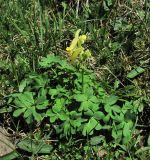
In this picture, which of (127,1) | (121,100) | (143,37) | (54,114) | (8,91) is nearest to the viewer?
(54,114)

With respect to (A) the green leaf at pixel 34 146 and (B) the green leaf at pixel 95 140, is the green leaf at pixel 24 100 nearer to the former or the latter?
(A) the green leaf at pixel 34 146

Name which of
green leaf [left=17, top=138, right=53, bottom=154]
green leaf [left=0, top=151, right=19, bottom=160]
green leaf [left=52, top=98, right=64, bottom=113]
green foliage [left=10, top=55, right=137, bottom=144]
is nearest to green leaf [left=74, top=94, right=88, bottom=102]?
green foliage [left=10, top=55, right=137, bottom=144]

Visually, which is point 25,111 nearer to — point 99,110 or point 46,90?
point 46,90

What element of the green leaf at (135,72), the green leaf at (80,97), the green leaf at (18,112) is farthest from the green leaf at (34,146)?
the green leaf at (135,72)

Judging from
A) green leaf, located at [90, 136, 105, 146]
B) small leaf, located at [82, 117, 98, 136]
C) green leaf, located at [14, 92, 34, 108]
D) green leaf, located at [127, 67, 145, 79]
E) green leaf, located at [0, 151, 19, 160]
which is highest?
green leaf, located at [127, 67, 145, 79]

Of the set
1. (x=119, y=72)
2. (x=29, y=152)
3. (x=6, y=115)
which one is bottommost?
(x=29, y=152)

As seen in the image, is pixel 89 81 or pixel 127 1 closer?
pixel 89 81

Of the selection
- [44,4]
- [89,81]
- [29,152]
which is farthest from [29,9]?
[29,152]

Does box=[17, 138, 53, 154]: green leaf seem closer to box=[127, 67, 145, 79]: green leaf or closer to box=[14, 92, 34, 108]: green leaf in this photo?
box=[14, 92, 34, 108]: green leaf
